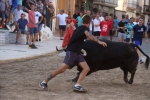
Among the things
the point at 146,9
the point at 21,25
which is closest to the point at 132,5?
the point at 146,9

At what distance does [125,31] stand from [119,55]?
9.60 meters

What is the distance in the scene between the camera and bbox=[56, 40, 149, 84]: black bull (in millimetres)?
9820

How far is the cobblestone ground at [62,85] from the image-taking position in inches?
326

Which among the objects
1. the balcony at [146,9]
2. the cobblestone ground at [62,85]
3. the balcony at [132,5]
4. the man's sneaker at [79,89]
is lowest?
the cobblestone ground at [62,85]

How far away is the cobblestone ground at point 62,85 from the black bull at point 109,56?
37cm

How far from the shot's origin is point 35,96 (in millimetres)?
8125

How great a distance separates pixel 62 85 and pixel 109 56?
1.24 meters

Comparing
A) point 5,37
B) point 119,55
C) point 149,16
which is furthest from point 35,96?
point 149,16

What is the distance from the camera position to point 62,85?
9.55m

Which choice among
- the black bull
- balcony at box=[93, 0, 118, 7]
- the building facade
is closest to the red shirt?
the black bull

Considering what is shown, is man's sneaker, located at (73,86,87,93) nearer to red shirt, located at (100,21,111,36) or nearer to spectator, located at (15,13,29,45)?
spectator, located at (15,13,29,45)

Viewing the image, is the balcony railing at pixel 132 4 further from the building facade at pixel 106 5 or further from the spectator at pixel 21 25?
the spectator at pixel 21 25

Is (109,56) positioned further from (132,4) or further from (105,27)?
(132,4)

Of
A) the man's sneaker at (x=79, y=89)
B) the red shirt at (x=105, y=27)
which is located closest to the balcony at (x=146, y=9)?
the red shirt at (x=105, y=27)
